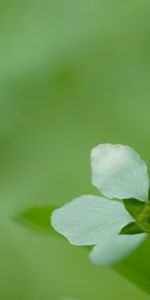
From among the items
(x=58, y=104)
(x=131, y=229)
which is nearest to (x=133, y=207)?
(x=131, y=229)

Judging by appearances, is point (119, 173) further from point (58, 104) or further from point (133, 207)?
point (58, 104)

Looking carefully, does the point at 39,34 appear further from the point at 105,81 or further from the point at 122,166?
the point at 122,166

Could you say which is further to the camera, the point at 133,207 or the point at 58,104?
the point at 58,104

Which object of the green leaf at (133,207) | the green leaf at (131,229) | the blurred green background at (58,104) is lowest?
the blurred green background at (58,104)

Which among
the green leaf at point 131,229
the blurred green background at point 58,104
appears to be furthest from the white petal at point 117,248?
the blurred green background at point 58,104

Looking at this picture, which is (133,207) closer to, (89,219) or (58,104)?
Result: (89,219)

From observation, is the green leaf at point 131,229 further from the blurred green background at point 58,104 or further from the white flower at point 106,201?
the blurred green background at point 58,104

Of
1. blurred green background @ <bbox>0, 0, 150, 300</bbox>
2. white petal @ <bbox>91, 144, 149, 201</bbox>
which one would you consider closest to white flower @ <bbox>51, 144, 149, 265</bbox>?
white petal @ <bbox>91, 144, 149, 201</bbox>

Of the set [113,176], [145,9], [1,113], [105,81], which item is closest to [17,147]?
[1,113]
